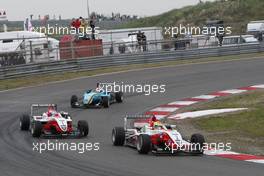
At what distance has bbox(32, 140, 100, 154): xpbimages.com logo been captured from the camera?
39.5 ft

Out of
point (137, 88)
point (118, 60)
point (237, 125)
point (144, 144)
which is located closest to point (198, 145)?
point (144, 144)

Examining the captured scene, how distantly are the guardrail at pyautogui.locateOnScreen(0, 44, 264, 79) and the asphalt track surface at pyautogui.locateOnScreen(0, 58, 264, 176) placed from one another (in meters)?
2.65

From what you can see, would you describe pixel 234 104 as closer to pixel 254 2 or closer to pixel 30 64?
pixel 30 64

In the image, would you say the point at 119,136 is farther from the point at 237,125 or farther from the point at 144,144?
the point at 237,125

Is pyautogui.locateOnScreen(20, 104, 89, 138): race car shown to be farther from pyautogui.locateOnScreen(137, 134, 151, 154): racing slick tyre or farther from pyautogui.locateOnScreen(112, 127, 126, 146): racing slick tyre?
pyautogui.locateOnScreen(137, 134, 151, 154): racing slick tyre

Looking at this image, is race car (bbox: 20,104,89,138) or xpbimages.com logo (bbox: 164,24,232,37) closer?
race car (bbox: 20,104,89,138)

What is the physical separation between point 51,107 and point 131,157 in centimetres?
379

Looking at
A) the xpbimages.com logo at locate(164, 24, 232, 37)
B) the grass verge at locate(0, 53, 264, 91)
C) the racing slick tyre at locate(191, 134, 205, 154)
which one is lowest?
the grass verge at locate(0, 53, 264, 91)

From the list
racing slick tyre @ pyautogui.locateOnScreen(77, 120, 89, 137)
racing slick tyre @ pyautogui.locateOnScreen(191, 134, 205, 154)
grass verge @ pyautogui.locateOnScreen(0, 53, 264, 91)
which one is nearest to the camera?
racing slick tyre @ pyautogui.locateOnScreen(191, 134, 205, 154)

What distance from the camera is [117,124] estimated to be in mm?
15711

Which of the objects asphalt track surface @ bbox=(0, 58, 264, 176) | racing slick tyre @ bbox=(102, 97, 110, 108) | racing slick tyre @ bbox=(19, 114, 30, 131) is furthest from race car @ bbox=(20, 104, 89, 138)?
racing slick tyre @ bbox=(102, 97, 110, 108)

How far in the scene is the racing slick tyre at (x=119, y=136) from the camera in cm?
1226

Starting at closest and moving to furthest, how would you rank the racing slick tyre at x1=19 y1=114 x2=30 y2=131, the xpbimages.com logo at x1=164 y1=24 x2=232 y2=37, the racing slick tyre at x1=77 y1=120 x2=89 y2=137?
the racing slick tyre at x1=77 y1=120 x2=89 y2=137 → the racing slick tyre at x1=19 y1=114 x2=30 y2=131 → the xpbimages.com logo at x1=164 y1=24 x2=232 y2=37

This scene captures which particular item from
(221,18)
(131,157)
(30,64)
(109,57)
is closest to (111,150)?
(131,157)
